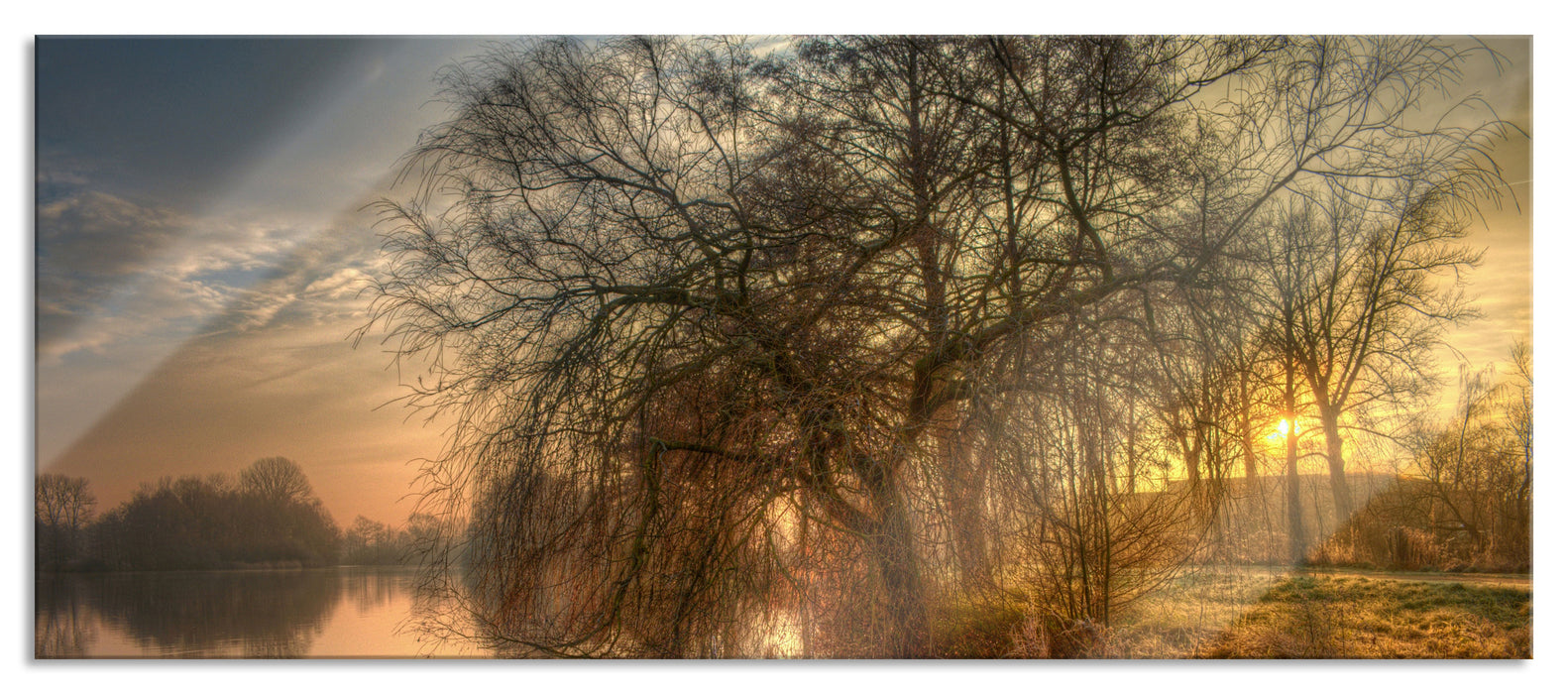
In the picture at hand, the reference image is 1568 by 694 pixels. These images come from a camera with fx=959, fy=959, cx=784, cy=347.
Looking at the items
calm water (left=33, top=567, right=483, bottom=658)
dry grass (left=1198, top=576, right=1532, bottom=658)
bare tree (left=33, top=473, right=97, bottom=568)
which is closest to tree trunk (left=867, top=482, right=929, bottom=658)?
dry grass (left=1198, top=576, right=1532, bottom=658)

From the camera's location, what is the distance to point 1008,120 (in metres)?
4.01

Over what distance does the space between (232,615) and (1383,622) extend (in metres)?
4.67

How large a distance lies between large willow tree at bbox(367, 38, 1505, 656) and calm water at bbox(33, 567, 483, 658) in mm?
297

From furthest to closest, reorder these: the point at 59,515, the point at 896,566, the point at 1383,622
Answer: the point at 1383,622 → the point at 59,515 → the point at 896,566

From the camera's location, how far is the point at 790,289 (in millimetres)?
3854

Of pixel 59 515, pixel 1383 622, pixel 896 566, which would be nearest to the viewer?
pixel 896 566

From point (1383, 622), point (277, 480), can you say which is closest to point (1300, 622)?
point (1383, 622)

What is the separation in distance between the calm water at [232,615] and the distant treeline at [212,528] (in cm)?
6

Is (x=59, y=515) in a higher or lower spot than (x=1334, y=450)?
lower

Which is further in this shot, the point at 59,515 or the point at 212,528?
the point at 212,528

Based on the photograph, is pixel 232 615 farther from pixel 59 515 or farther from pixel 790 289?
pixel 790 289

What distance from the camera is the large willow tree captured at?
3.48m
